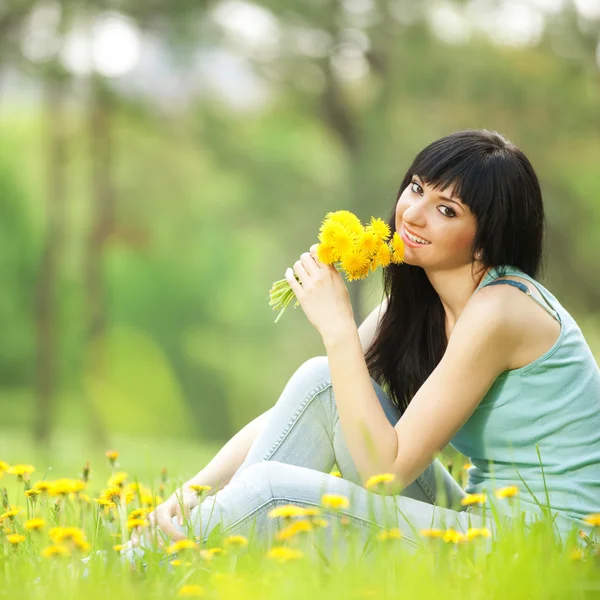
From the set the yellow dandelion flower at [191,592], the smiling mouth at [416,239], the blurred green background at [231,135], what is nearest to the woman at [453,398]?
the smiling mouth at [416,239]

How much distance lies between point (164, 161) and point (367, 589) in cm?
1004

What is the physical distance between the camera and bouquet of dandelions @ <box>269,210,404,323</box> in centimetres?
209

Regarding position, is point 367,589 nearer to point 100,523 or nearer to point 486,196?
point 100,523

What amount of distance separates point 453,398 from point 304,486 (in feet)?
1.28

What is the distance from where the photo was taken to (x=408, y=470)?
1875 mm

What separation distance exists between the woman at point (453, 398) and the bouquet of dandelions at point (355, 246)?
41 millimetres

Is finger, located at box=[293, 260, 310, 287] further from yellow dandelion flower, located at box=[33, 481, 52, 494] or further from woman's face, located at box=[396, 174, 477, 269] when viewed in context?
yellow dandelion flower, located at box=[33, 481, 52, 494]

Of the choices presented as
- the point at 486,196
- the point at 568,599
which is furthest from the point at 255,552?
the point at 486,196

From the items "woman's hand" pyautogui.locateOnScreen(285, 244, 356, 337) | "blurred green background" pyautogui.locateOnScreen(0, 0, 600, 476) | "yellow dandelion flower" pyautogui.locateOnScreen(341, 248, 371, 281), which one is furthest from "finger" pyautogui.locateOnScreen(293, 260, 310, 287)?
"blurred green background" pyautogui.locateOnScreen(0, 0, 600, 476)

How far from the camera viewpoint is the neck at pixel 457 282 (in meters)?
2.14

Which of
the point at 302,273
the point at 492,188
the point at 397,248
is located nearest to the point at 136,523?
the point at 302,273

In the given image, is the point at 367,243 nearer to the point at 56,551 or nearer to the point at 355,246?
the point at 355,246

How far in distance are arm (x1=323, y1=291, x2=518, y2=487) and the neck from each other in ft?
0.60

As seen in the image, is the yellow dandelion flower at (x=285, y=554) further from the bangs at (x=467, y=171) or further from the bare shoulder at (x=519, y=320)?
the bangs at (x=467, y=171)
